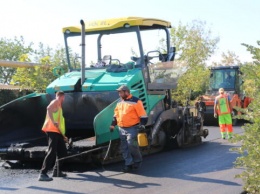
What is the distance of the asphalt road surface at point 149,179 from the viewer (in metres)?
A: 6.24

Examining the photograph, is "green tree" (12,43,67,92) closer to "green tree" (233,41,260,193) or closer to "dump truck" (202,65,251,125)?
"dump truck" (202,65,251,125)

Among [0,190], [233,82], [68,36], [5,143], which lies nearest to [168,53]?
[68,36]

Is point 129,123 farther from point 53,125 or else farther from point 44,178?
point 44,178

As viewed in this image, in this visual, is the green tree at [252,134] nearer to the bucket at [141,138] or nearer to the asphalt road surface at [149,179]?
the asphalt road surface at [149,179]

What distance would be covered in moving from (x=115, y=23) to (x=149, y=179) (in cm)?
362

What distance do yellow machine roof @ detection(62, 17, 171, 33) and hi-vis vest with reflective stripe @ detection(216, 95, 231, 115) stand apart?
11.6 feet

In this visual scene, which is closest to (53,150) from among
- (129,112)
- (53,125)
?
(53,125)

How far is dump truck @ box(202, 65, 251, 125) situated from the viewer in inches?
666

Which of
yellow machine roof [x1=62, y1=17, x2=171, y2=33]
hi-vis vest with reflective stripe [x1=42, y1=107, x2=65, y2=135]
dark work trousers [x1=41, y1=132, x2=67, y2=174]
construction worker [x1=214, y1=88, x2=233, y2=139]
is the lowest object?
construction worker [x1=214, y1=88, x2=233, y2=139]

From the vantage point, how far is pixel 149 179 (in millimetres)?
6906

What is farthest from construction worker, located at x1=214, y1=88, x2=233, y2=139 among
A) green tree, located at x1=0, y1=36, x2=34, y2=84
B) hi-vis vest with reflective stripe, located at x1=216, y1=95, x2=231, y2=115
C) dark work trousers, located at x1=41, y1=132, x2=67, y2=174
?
green tree, located at x1=0, y1=36, x2=34, y2=84

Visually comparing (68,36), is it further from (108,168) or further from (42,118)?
(108,168)

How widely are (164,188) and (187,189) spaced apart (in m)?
0.33

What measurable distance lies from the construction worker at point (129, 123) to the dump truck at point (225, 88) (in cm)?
959
